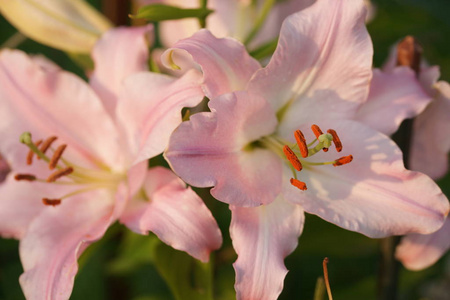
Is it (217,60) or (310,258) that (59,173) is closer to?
(217,60)

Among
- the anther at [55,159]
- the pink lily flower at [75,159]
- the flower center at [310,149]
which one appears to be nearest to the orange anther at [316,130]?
the flower center at [310,149]

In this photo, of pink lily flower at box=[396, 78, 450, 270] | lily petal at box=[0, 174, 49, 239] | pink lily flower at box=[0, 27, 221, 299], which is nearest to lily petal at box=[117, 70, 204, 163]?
pink lily flower at box=[0, 27, 221, 299]

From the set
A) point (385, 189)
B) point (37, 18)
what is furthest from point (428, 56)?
point (37, 18)

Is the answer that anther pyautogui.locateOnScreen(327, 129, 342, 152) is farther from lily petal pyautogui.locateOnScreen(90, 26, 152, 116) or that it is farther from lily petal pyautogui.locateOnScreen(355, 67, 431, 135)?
lily petal pyautogui.locateOnScreen(90, 26, 152, 116)

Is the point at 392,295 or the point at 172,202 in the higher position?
the point at 172,202

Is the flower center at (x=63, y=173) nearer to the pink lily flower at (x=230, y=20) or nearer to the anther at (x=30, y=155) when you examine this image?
the anther at (x=30, y=155)

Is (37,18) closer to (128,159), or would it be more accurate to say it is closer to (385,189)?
(128,159)
